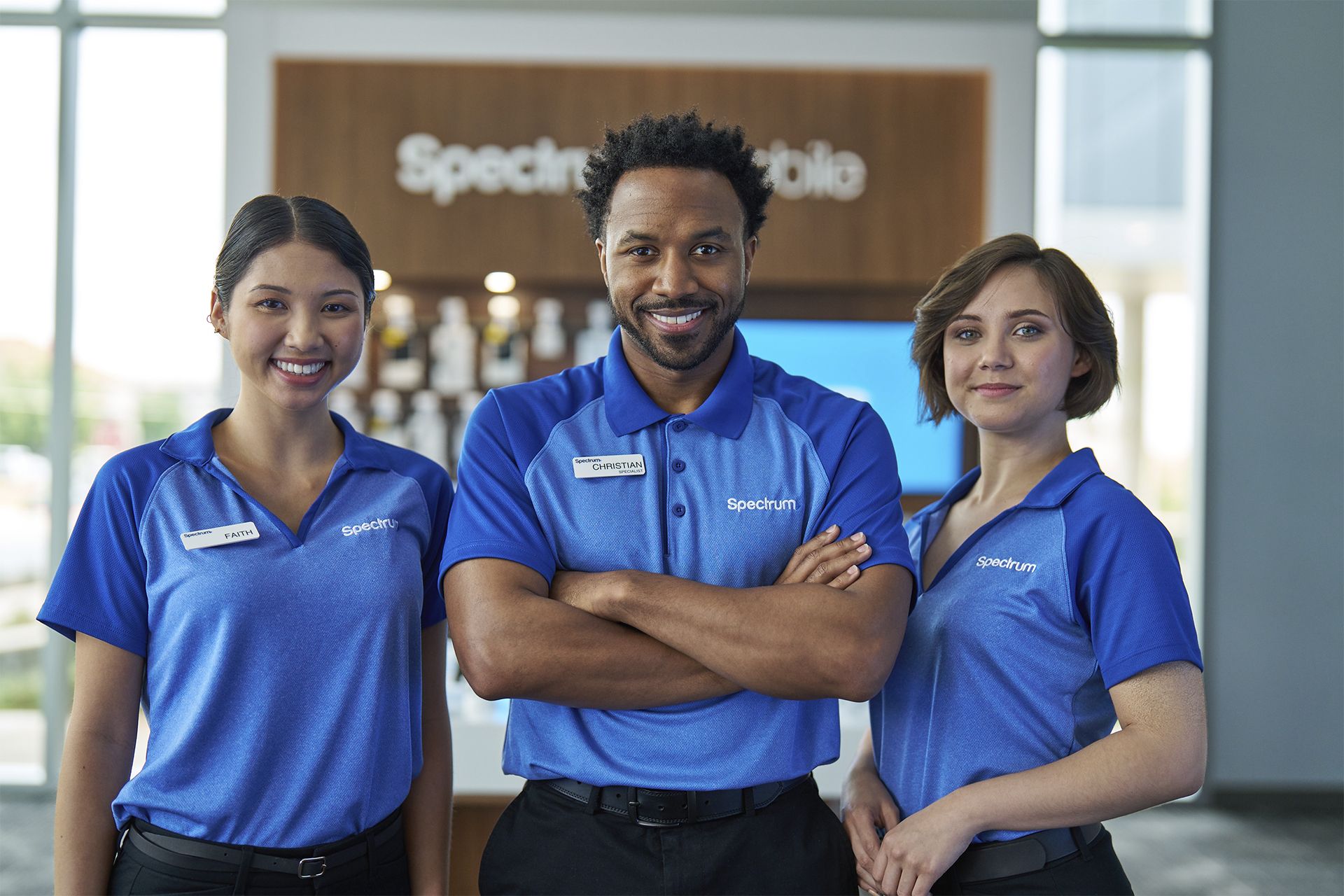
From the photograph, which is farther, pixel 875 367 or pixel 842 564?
pixel 875 367

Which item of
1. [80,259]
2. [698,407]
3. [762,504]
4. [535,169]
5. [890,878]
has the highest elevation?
[535,169]

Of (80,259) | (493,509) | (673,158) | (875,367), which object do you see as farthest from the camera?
(80,259)

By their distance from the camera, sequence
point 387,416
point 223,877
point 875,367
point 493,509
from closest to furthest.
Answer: point 223,877, point 493,509, point 387,416, point 875,367

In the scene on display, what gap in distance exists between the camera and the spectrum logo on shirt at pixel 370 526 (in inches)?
60.9

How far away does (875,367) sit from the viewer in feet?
14.1

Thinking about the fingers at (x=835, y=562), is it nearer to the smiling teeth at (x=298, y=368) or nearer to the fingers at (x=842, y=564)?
the fingers at (x=842, y=564)

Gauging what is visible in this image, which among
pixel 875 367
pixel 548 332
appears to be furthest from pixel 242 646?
pixel 875 367

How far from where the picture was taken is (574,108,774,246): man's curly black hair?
1.65 m

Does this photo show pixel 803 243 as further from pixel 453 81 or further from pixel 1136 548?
pixel 1136 548

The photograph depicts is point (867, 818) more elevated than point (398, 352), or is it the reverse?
point (398, 352)

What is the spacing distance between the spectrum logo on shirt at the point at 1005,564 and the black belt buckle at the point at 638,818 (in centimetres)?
62

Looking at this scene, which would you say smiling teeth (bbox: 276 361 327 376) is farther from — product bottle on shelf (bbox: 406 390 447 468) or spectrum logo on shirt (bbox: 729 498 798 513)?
product bottle on shelf (bbox: 406 390 447 468)

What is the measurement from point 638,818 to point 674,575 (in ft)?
1.17

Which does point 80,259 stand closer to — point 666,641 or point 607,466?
point 607,466
